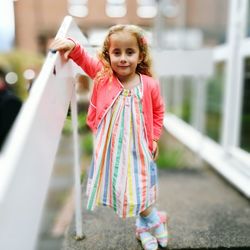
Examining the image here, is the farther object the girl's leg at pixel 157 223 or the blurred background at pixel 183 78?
the blurred background at pixel 183 78

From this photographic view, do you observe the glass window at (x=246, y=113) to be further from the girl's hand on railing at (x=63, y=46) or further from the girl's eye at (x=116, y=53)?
the girl's hand on railing at (x=63, y=46)

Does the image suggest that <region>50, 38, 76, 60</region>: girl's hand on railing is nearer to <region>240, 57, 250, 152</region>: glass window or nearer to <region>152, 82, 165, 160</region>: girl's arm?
<region>152, 82, 165, 160</region>: girl's arm

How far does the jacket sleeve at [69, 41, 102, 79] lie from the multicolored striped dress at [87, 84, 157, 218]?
0.19m

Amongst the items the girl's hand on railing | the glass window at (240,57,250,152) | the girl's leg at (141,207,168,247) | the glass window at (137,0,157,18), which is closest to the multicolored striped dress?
the girl's leg at (141,207,168,247)

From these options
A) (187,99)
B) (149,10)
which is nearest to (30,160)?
(187,99)

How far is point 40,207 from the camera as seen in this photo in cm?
107

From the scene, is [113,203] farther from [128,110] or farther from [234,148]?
[234,148]

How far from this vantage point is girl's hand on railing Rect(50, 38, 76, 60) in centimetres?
152

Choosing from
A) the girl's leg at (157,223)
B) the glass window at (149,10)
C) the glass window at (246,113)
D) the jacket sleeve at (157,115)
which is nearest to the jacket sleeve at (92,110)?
the jacket sleeve at (157,115)

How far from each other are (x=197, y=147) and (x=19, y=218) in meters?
3.50

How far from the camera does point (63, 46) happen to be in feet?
5.10

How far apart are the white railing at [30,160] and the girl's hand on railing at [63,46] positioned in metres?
0.07

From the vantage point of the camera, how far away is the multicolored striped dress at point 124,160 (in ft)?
5.50

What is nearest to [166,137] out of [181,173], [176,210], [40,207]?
[181,173]
